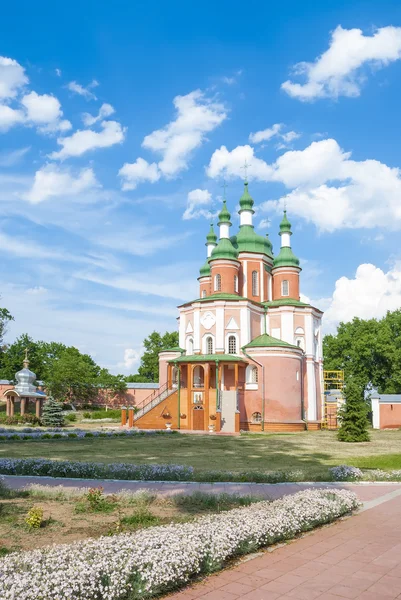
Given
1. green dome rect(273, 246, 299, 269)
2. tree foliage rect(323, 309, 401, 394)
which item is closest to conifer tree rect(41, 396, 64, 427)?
green dome rect(273, 246, 299, 269)

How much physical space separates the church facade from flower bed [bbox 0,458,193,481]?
62.7 feet

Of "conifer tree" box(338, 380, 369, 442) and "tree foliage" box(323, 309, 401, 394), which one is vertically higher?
"tree foliage" box(323, 309, 401, 394)

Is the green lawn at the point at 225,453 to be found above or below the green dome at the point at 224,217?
below

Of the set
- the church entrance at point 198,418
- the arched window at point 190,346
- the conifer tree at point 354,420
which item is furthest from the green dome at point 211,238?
the conifer tree at point 354,420

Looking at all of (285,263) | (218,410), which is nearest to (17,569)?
(218,410)

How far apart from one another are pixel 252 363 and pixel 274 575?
94.6 feet

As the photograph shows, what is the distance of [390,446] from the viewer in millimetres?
21797

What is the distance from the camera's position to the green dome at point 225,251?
124ft

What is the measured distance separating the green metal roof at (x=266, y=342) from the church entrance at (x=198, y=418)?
5.08 metres

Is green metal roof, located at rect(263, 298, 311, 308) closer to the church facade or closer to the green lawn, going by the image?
the church facade

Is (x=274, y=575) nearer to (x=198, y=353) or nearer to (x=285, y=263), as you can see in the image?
(x=198, y=353)

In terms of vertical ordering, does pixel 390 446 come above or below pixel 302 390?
below

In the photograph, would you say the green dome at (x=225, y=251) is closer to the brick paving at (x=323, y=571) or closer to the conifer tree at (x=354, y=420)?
the conifer tree at (x=354, y=420)

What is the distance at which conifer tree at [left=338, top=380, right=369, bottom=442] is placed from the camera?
24172 millimetres
